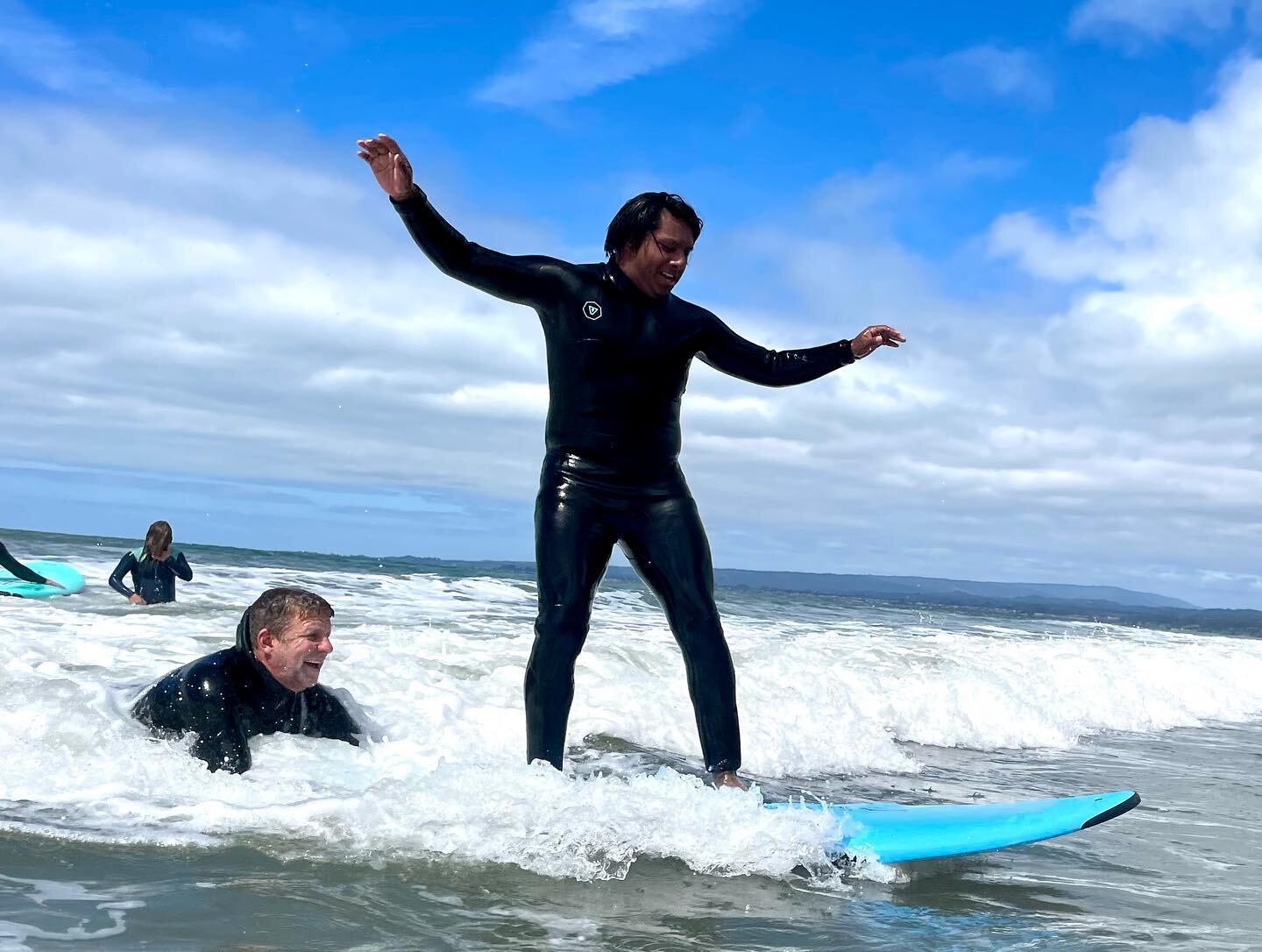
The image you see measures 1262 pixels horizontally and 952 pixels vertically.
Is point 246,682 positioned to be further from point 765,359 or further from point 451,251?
point 765,359

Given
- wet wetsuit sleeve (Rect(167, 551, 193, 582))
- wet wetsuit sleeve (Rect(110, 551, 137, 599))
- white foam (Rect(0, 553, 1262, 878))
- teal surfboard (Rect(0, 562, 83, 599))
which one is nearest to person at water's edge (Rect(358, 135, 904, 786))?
white foam (Rect(0, 553, 1262, 878))

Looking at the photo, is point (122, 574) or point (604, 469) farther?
point (122, 574)

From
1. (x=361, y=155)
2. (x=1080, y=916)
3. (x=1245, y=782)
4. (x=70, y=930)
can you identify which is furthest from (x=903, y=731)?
(x=70, y=930)

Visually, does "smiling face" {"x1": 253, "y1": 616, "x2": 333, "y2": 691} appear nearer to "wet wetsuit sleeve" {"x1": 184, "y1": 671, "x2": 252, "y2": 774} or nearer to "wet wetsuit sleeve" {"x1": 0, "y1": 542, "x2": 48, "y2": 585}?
"wet wetsuit sleeve" {"x1": 184, "y1": 671, "x2": 252, "y2": 774}

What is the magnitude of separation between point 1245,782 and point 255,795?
543 cm

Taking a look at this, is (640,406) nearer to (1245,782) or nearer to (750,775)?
(750,775)

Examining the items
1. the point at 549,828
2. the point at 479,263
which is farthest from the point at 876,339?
the point at 549,828

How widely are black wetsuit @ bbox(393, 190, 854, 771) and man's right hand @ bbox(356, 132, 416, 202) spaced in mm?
223

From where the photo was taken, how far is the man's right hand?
3.69 metres

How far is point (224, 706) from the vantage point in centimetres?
427

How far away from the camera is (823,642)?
12.6 m

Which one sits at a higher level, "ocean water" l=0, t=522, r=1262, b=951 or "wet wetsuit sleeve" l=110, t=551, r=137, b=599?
"wet wetsuit sleeve" l=110, t=551, r=137, b=599

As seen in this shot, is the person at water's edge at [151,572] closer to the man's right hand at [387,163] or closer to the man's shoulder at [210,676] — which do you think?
the man's shoulder at [210,676]

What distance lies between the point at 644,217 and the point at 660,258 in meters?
0.15
